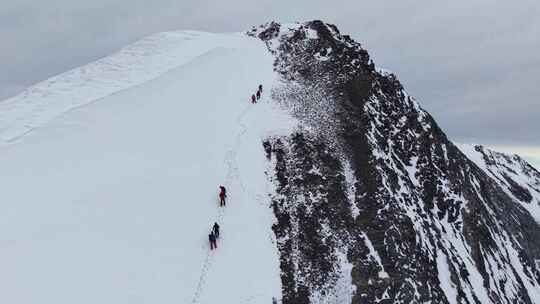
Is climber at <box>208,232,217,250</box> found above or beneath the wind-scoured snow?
beneath

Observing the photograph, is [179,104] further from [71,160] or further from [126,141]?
[71,160]

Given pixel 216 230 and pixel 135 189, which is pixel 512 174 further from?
pixel 135 189

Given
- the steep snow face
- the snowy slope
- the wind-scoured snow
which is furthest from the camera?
the steep snow face

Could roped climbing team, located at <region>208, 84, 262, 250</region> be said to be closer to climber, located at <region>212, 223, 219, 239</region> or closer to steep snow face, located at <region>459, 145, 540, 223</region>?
climber, located at <region>212, 223, 219, 239</region>

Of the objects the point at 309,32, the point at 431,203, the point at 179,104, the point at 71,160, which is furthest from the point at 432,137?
the point at 71,160

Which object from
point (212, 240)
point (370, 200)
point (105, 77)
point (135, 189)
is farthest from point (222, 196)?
point (105, 77)

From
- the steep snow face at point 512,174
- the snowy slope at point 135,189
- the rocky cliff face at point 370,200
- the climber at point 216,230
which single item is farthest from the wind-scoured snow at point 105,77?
the steep snow face at point 512,174

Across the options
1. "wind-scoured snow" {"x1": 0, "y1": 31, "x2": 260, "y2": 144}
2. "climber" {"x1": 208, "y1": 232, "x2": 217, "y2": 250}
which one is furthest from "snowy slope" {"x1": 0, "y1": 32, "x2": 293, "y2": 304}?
"climber" {"x1": 208, "y1": 232, "x2": 217, "y2": 250}
